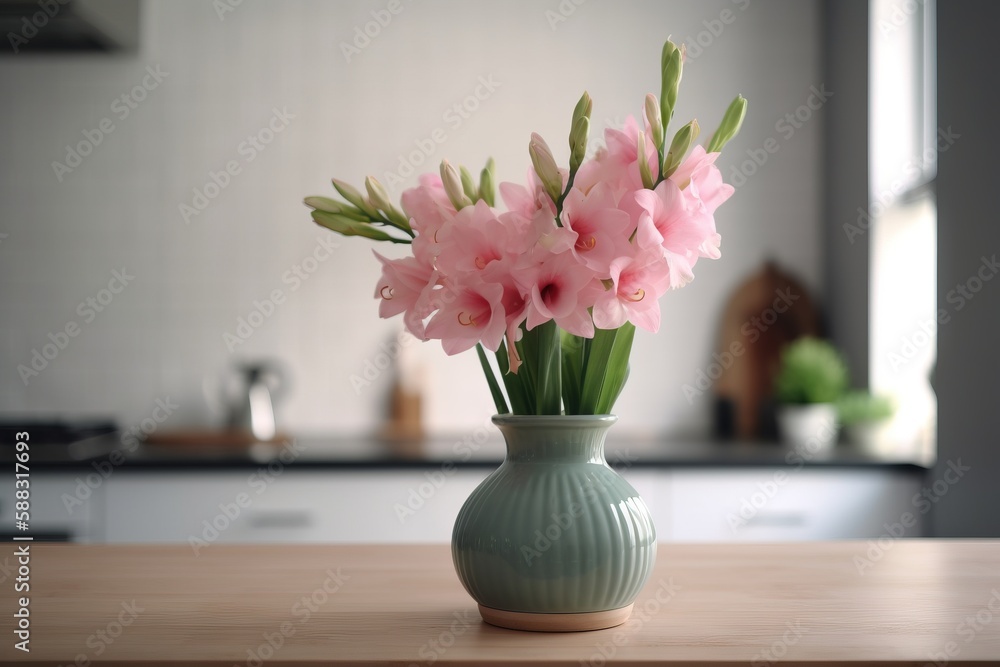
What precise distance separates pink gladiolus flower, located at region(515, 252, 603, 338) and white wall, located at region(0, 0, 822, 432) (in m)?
2.05

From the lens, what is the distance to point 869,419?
7.96ft

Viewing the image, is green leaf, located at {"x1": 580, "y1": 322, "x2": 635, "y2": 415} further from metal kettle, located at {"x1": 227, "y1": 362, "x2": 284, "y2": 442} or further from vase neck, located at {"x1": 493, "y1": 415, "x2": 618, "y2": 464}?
metal kettle, located at {"x1": 227, "y1": 362, "x2": 284, "y2": 442}

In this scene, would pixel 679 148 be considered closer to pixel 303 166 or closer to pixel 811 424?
pixel 811 424

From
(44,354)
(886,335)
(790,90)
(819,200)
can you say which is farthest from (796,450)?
(44,354)

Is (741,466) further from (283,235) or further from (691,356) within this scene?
(283,235)

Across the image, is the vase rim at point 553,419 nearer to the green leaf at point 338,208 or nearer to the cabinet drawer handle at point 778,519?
the green leaf at point 338,208

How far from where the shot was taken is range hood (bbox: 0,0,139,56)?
2.31 m

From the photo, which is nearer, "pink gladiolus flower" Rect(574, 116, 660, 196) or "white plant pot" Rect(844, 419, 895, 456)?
"pink gladiolus flower" Rect(574, 116, 660, 196)

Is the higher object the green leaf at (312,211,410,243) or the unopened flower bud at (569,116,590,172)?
the unopened flower bud at (569,116,590,172)

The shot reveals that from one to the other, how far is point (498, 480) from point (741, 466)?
1.53 metres

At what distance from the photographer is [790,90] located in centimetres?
283

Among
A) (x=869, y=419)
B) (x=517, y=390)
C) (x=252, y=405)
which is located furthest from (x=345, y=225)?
(x=869, y=419)

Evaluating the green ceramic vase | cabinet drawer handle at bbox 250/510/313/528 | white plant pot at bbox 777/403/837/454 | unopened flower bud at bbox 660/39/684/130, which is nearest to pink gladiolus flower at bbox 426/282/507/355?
the green ceramic vase

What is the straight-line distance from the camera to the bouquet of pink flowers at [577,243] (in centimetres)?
71
